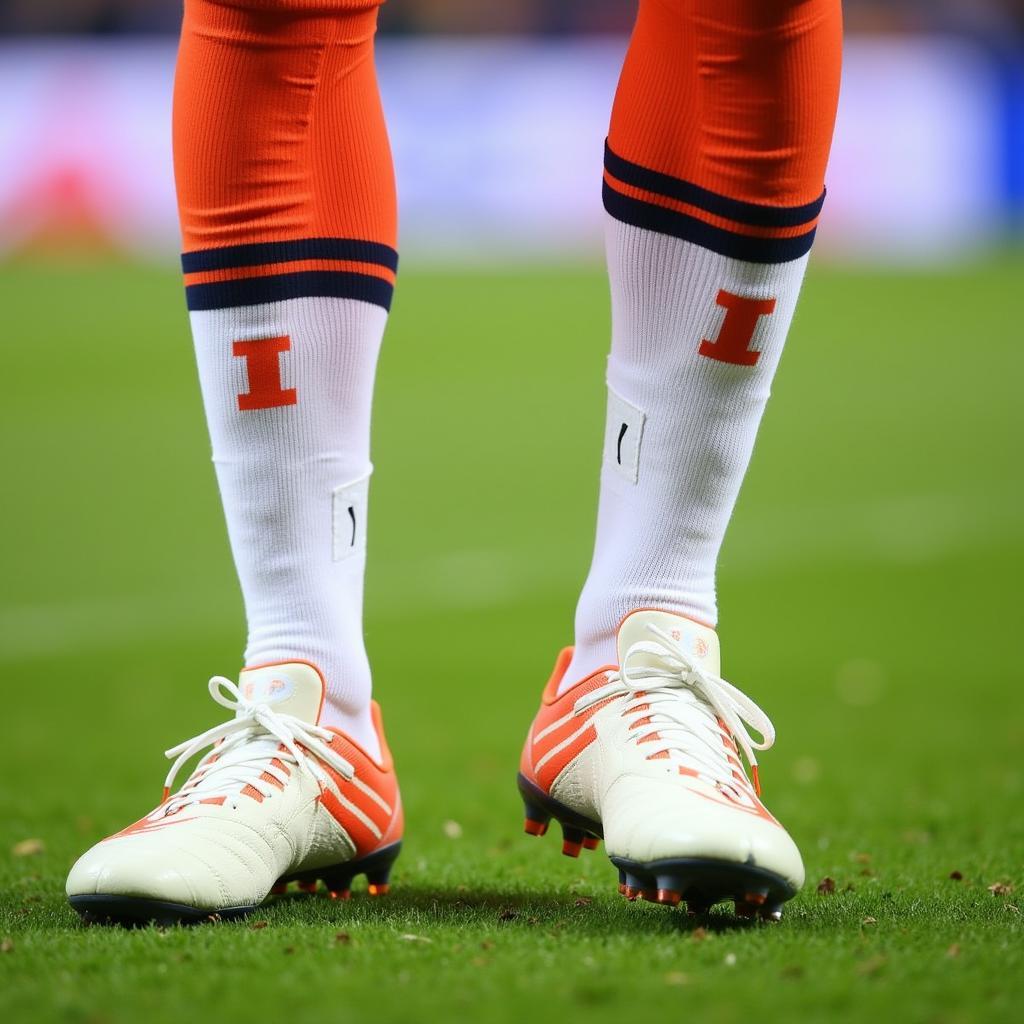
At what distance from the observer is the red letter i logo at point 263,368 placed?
4.32 feet

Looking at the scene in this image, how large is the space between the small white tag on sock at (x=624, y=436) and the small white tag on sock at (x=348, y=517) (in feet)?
0.67

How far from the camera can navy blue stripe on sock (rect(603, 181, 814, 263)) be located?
1248 millimetres

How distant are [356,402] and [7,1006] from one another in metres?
0.58

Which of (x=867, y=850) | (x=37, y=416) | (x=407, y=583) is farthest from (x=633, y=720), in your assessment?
(x=37, y=416)

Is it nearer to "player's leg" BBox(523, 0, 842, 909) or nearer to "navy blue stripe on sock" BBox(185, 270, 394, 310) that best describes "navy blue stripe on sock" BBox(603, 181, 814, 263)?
"player's leg" BBox(523, 0, 842, 909)

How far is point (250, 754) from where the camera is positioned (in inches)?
52.3

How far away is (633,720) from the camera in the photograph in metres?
1.29

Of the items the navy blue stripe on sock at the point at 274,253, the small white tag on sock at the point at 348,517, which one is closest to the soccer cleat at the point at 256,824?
the small white tag on sock at the point at 348,517

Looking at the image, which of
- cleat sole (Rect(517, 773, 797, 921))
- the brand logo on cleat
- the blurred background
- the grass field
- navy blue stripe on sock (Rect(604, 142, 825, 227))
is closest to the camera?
the grass field

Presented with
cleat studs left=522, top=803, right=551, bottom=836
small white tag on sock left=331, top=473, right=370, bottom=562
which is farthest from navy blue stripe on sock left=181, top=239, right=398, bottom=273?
cleat studs left=522, top=803, right=551, bottom=836

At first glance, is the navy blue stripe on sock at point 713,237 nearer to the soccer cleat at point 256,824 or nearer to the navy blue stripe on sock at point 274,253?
the navy blue stripe on sock at point 274,253

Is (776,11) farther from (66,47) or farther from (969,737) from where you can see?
(66,47)

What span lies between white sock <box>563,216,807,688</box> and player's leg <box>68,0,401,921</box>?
21 cm

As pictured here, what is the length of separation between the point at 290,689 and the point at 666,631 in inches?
12.2
